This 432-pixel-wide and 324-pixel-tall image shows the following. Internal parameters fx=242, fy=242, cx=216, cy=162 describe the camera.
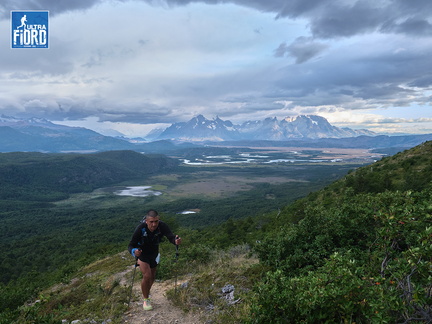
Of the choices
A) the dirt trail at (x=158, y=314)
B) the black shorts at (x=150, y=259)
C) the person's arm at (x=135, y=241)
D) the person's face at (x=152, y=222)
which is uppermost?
the person's face at (x=152, y=222)

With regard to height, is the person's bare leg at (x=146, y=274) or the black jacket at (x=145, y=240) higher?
the black jacket at (x=145, y=240)

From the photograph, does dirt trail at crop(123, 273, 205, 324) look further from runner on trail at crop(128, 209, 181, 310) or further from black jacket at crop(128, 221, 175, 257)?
black jacket at crop(128, 221, 175, 257)

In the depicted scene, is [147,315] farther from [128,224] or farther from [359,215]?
[128,224]

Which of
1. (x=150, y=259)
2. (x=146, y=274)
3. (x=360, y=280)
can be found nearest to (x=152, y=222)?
(x=150, y=259)

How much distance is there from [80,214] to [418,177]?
163236mm

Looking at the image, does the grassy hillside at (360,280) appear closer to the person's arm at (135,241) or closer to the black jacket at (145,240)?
the black jacket at (145,240)

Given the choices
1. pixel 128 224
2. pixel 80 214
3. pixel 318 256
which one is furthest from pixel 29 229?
pixel 318 256

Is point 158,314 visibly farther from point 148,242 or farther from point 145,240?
point 145,240

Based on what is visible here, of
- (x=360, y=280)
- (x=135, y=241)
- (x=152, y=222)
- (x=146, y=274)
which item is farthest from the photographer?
(x=146, y=274)

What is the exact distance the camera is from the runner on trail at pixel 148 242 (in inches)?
340

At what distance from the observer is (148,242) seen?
881 cm

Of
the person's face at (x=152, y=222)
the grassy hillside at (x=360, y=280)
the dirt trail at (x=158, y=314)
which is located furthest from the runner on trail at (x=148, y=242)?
the grassy hillside at (x=360, y=280)

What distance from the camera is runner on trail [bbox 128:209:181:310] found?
8633 millimetres

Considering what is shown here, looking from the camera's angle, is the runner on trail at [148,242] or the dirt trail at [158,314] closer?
the dirt trail at [158,314]
